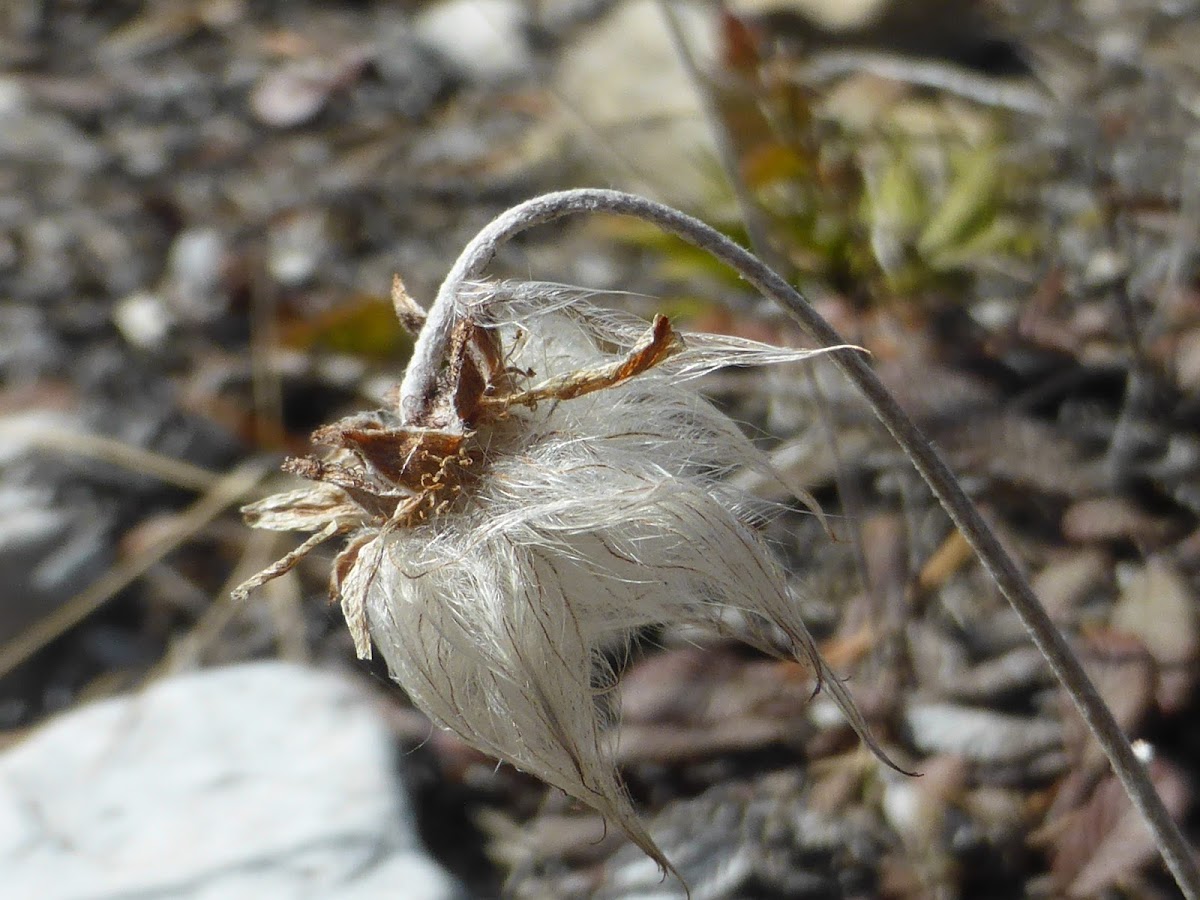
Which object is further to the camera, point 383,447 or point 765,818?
point 765,818

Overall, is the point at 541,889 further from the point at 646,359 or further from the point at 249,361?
the point at 249,361

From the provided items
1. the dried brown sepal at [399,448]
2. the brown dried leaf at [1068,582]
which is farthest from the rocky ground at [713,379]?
the dried brown sepal at [399,448]

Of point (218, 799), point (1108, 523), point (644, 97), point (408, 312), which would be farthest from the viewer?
point (644, 97)

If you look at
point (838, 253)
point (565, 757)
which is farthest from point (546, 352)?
point (838, 253)

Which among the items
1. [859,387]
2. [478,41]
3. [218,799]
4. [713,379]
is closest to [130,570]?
[218,799]

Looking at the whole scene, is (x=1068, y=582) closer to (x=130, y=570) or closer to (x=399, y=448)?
(x=399, y=448)

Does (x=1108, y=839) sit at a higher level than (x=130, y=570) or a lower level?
lower
